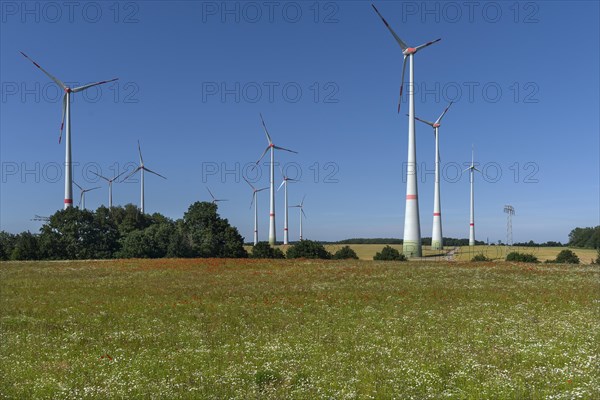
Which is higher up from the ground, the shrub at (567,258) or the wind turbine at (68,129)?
the wind turbine at (68,129)

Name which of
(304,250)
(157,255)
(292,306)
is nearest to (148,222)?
(157,255)

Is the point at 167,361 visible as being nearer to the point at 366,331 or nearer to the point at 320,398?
the point at 320,398

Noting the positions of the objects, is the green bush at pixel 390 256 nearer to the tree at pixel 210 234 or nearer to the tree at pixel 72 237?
the tree at pixel 210 234

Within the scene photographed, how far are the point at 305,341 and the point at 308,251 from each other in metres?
55.1

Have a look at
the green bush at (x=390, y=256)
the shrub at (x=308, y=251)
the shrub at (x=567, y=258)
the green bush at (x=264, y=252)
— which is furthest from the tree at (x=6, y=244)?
the shrub at (x=567, y=258)

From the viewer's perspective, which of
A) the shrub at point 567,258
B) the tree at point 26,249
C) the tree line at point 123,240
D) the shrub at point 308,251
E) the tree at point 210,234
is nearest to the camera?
the shrub at point 567,258

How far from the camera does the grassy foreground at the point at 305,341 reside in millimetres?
12039

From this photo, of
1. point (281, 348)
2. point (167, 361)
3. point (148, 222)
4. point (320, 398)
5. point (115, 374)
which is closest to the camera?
point (320, 398)

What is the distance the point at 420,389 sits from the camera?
1162 centimetres

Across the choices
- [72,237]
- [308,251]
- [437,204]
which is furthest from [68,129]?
[437,204]

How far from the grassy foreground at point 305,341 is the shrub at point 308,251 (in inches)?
1391

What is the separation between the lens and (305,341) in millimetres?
17094

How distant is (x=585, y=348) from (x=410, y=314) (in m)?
8.52

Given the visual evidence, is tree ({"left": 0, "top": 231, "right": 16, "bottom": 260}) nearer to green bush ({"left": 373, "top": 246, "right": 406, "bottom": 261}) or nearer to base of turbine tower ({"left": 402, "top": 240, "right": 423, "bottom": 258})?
green bush ({"left": 373, "top": 246, "right": 406, "bottom": 261})
